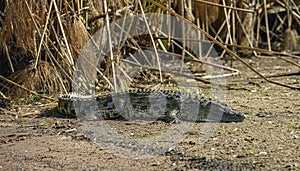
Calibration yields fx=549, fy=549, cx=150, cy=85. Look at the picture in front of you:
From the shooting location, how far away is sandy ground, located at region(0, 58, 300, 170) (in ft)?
12.1

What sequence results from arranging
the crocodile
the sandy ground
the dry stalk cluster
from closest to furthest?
1. the sandy ground
2. the crocodile
3. the dry stalk cluster

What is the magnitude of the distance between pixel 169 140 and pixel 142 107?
942 mm

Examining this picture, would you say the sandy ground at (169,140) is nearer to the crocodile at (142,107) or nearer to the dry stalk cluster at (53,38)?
the crocodile at (142,107)

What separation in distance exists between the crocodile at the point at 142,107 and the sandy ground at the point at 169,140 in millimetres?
161

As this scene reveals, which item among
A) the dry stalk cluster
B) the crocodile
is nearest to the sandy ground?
the crocodile

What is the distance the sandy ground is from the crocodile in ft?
0.53

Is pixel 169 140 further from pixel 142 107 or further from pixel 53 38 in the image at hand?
pixel 53 38

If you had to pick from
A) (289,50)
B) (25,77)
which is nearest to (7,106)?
(25,77)

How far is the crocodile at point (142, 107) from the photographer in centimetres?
506

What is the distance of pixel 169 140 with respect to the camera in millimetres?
4320

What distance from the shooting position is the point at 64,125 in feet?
16.3

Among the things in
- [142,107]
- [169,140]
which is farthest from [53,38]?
[169,140]

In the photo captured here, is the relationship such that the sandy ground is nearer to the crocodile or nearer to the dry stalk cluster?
the crocodile

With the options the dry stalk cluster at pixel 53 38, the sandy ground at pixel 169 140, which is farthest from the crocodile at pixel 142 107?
the dry stalk cluster at pixel 53 38
